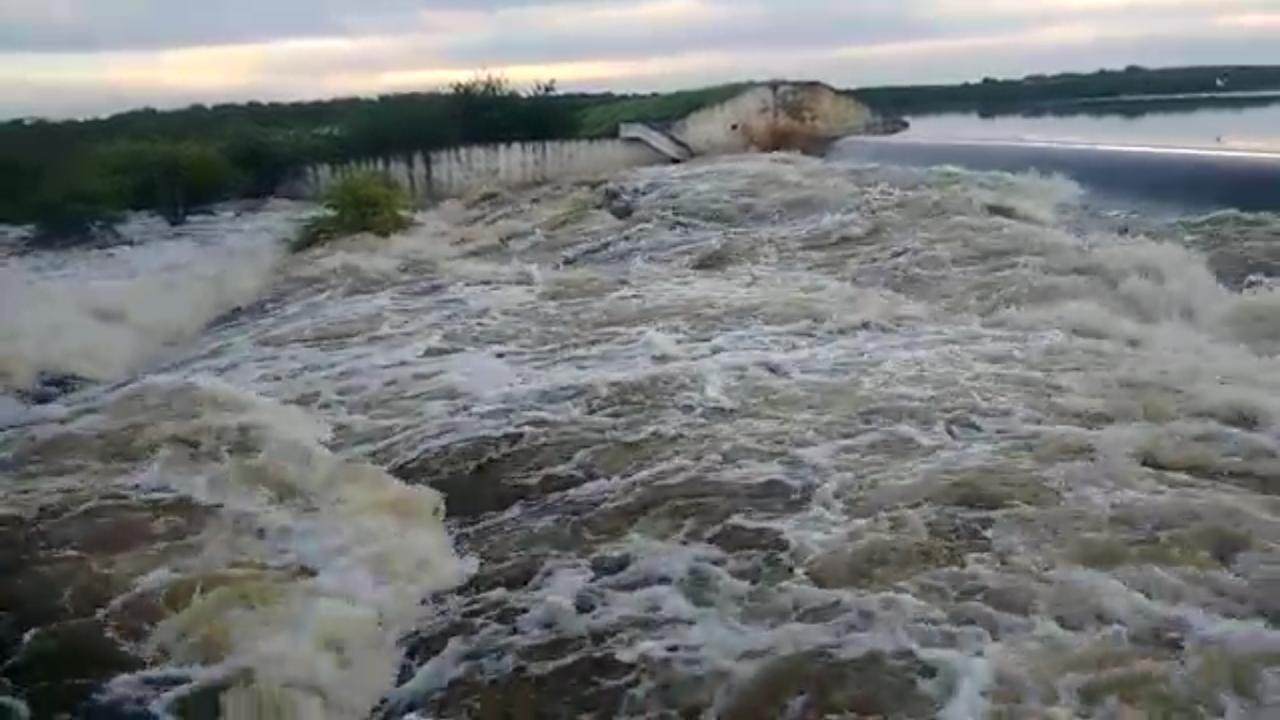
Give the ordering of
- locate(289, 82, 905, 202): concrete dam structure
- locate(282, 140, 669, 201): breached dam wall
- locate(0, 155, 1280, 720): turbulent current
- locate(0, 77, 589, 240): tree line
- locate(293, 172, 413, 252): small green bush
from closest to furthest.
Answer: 1. locate(0, 155, 1280, 720): turbulent current
2. locate(293, 172, 413, 252): small green bush
3. locate(0, 77, 589, 240): tree line
4. locate(282, 140, 669, 201): breached dam wall
5. locate(289, 82, 905, 202): concrete dam structure

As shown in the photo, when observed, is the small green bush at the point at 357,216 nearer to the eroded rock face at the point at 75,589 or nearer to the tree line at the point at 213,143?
the tree line at the point at 213,143

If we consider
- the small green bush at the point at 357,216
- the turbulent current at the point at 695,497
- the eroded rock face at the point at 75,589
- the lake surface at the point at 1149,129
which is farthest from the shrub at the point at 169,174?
the eroded rock face at the point at 75,589

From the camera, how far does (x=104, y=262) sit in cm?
1698

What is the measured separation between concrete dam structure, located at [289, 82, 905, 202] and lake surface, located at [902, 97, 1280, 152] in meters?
2.05

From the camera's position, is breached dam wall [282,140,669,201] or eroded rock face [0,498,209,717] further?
breached dam wall [282,140,669,201]

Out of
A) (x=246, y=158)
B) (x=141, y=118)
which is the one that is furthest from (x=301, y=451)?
(x=141, y=118)

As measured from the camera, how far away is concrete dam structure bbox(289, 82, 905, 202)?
2392cm

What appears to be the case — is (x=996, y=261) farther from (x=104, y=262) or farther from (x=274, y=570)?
(x=104, y=262)

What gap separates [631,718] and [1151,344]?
491 centimetres

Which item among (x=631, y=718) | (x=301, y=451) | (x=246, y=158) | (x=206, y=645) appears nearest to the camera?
(x=631, y=718)

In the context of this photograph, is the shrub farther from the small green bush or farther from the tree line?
the small green bush

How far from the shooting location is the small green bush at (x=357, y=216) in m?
17.1

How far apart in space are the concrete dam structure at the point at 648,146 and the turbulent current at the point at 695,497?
12.5m

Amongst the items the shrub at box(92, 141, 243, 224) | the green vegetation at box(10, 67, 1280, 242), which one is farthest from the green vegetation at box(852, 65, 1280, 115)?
the shrub at box(92, 141, 243, 224)
